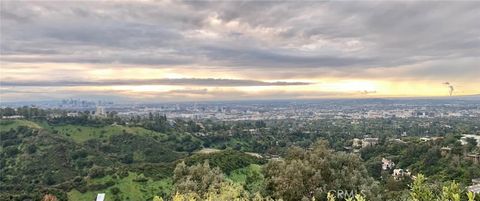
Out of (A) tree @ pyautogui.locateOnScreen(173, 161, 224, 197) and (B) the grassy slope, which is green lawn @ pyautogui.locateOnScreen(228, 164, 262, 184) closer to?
(A) tree @ pyautogui.locateOnScreen(173, 161, 224, 197)

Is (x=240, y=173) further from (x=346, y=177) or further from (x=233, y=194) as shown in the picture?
(x=233, y=194)

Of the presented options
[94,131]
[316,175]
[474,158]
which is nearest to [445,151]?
[474,158]

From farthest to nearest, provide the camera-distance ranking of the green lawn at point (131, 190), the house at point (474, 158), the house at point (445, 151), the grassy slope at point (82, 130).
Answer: the grassy slope at point (82, 130) → the house at point (445, 151) → the house at point (474, 158) → the green lawn at point (131, 190)

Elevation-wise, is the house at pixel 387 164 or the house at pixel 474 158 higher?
the house at pixel 474 158

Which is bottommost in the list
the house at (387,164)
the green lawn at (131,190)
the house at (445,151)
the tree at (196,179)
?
the green lawn at (131,190)

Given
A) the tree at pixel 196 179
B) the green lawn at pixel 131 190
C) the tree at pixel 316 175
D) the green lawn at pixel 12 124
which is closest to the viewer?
the tree at pixel 316 175

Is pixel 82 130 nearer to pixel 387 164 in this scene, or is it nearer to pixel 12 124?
pixel 12 124

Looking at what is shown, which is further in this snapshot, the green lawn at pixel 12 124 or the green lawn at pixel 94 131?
the green lawn at pixel 94 131

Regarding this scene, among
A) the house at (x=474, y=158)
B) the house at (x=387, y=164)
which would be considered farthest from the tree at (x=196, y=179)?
the house at (x=387, y=164)

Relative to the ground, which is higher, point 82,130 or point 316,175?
point 316,175

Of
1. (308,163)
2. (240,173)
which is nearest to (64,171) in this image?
(240,173)

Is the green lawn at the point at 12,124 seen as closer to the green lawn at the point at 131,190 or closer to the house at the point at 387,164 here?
the green lawn at the point at 131,190
